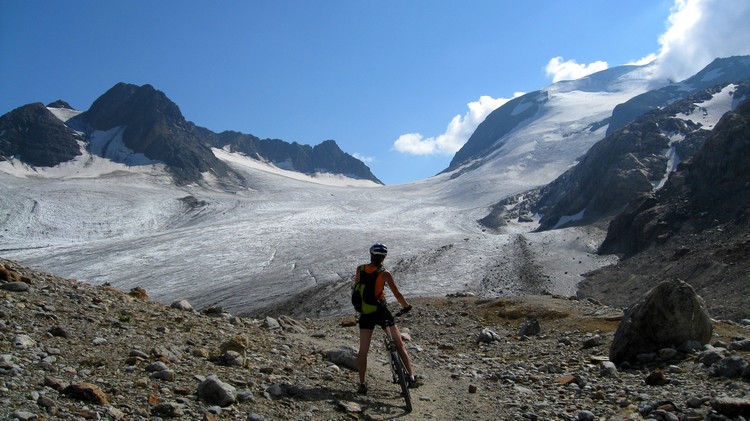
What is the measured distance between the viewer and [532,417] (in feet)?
24.4

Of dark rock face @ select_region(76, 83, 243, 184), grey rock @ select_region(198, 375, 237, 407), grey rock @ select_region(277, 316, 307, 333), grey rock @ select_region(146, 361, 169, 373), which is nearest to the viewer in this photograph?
grey rock @ select_region(198, 375, 237, 407)

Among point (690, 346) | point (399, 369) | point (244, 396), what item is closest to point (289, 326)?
point (399, 369)

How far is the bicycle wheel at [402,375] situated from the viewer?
745 centimetres

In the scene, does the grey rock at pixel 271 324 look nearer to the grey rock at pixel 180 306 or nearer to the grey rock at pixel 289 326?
the grey rock at pixel 289 326

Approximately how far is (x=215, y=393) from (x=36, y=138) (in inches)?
5970

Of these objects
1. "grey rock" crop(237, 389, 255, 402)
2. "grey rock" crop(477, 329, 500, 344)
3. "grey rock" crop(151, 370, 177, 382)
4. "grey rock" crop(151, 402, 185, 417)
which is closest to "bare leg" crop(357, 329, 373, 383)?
"grey rock" crop(237, 389, 255, 402)

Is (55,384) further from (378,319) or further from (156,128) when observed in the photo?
(156,128)

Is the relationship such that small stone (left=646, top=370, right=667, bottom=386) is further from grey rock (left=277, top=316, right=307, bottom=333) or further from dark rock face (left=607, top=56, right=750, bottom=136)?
dark rock face (left=607, top=56, right=750, bottom=136)

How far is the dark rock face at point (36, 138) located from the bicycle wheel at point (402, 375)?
140850 millimetres

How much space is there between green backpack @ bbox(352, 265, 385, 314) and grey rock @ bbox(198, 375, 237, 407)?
214 centimetres

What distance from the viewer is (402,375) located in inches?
301

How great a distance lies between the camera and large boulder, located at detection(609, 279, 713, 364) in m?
9.50

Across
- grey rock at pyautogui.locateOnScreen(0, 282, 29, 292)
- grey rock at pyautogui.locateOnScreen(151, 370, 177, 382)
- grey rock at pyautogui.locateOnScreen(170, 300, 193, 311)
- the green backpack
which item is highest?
the green backpack

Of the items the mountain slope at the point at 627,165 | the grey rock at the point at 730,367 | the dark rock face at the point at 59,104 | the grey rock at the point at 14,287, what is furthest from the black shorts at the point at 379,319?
the dark rock face at the point at 59,104
